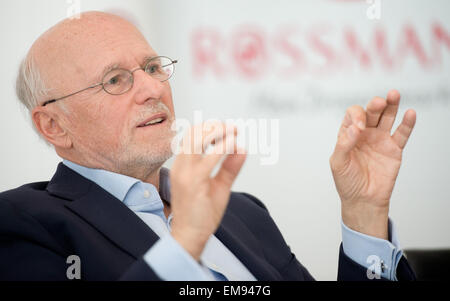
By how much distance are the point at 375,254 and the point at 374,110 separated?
0.36 meters

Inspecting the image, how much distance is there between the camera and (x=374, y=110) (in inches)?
42.1

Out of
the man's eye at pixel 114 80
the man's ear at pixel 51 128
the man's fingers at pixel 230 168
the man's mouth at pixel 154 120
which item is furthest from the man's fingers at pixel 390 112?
the man's ear at pixel 51 128

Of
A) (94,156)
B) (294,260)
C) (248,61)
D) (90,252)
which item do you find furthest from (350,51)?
(90,252)

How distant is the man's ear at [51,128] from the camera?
128 centimetres

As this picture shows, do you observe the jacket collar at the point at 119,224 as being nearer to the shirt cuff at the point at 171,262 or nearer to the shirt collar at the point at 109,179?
the shirt collar at the point at 109,179

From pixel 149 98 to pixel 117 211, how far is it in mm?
313

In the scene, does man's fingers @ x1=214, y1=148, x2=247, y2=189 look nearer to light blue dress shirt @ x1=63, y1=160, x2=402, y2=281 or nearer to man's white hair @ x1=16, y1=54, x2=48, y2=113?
light blue dress shirt @ x1=63, y1=160, x2=402, y2=281

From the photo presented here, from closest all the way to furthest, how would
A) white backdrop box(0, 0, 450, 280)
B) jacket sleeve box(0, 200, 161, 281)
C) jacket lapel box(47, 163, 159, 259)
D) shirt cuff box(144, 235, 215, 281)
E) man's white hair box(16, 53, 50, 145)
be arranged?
shirt cuff box(144, 235, 215, 281) < jacket sleeve box(0, 200, 161, 281) < jacket lapel box(47, 163, 159, 259) < man's white hair box(16, 53, 50, 145) < white backdrop box(0, 0, 450, 280)

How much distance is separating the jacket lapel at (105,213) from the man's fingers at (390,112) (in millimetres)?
610

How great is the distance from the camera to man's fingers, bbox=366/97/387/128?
3.42 ft

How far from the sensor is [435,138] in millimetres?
2877

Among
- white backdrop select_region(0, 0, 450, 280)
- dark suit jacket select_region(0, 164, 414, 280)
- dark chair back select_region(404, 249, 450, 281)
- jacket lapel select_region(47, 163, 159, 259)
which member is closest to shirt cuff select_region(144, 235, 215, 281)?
dark suit jacket select_region(0, 164, 414, 280)

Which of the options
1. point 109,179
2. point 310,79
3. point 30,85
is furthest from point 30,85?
point 310,79

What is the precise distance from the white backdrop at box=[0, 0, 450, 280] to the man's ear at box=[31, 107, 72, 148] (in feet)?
4.81
